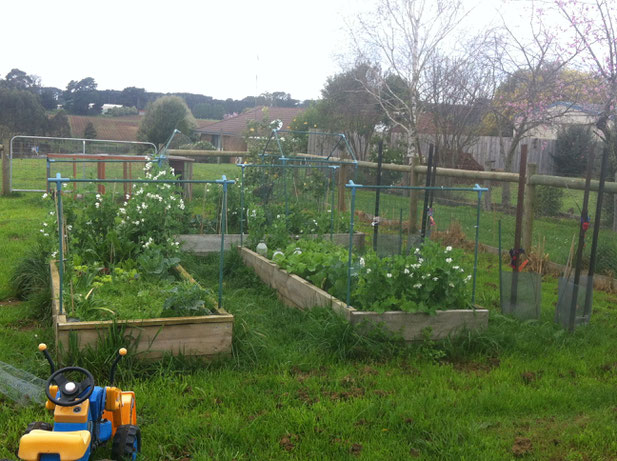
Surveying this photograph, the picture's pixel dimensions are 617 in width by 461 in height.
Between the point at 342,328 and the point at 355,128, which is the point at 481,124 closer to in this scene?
the point at 355,128

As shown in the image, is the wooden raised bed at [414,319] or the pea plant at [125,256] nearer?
the pea plant at [125,256]

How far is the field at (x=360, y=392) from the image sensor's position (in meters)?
3.30

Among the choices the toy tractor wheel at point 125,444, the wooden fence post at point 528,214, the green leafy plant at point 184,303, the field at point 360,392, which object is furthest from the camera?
the wooden fence post at point 528,214

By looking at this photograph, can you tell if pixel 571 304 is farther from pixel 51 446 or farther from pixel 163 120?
pixel 163 120

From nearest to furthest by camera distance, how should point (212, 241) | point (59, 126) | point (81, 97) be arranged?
point (212, 241) < point (59, 126) < point (81, 97)

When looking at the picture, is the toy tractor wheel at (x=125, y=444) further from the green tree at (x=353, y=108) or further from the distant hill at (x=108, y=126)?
the distant hill at (x=108, y=126)

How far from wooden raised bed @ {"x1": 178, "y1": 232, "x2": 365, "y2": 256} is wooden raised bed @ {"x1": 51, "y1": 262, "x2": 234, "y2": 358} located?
11.6ft

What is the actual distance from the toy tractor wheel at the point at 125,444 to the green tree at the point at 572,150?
44.9ft

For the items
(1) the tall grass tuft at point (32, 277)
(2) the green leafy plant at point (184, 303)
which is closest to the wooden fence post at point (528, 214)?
(2) the green leafy plant at point (184, 303)

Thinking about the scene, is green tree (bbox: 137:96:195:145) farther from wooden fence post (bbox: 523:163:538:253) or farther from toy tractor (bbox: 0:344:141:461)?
toy tractor (bbox: 0:344:141:461)

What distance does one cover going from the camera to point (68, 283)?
5066 millimetres

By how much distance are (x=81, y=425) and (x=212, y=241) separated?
5466 mm

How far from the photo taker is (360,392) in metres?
3.98

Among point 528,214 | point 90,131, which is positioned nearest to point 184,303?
point 528,214
